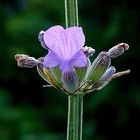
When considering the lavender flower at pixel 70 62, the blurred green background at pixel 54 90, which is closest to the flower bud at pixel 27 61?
the lavender flower at pixel 70 62

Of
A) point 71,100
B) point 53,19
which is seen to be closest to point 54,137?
point 53,19

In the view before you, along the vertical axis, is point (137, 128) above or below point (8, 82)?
below

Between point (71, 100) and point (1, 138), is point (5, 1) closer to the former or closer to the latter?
point (1, 138)

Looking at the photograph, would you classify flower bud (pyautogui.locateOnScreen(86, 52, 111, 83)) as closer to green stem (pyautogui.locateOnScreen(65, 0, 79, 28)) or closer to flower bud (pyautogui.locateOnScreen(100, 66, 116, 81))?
flower bud (pyautogui.locateOnScreen(100, 66, 116, 81))

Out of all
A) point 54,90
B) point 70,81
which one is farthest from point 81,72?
point 54,90

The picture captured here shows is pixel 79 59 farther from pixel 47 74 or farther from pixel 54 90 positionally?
pixel 54 90
